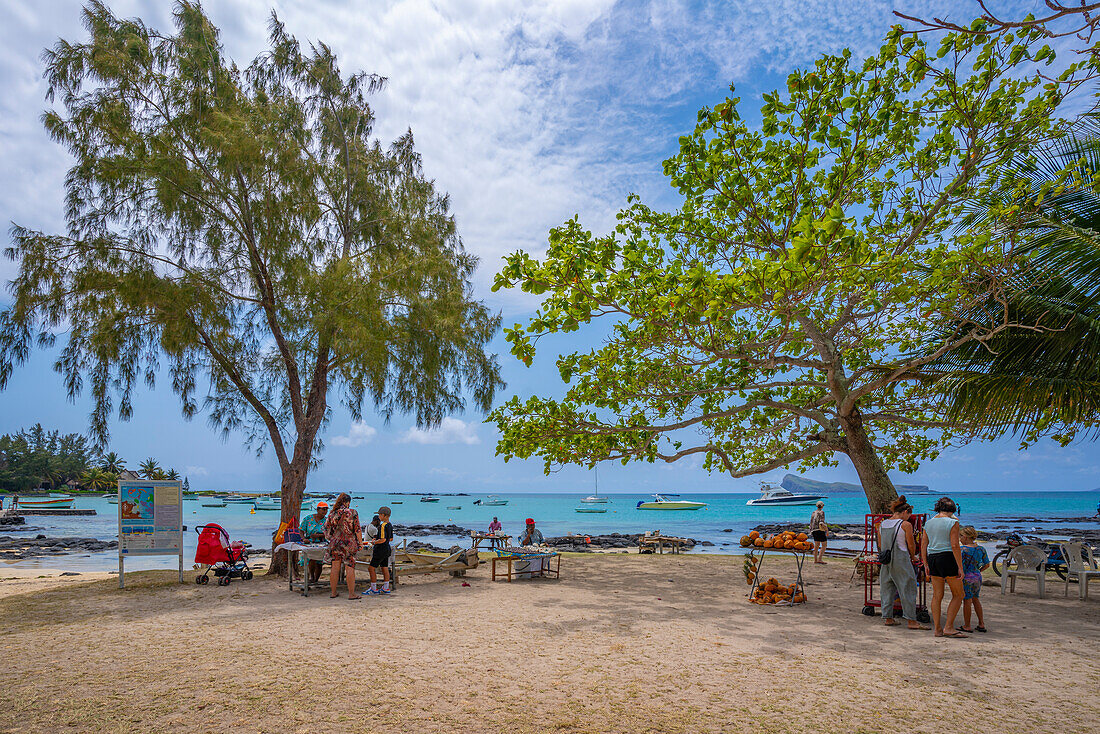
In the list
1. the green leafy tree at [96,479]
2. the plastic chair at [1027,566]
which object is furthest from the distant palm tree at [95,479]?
the plastic chair at [1027,566]

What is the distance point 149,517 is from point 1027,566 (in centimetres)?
1461

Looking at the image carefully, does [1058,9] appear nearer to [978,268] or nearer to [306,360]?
[978,268]

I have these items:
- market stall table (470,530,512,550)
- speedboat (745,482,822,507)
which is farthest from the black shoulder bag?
speedboat (745,482,822,507)

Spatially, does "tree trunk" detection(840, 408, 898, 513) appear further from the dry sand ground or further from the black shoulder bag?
the black shoulder bag

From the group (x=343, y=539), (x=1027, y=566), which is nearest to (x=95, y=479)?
(x=343, y=539)

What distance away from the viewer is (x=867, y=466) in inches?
450

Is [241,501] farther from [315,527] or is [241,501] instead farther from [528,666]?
[528,666]

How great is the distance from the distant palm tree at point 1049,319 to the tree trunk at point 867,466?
1599 mm

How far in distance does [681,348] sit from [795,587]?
13.0 ft

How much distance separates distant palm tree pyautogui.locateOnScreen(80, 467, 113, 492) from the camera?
3420 inches

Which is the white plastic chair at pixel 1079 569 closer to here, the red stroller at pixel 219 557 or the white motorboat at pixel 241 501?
the red stroller at pixel 219 557

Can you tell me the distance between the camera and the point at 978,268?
344 inches

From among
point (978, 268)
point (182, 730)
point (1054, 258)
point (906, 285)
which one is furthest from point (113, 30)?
point (1054, 258)

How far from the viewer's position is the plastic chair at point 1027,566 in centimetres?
993
